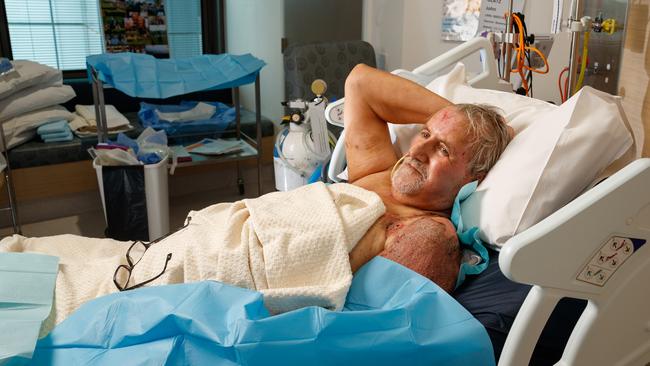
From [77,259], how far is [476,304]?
98cm

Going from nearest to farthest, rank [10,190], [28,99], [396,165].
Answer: [396,165]
[10,190]
[28,99]

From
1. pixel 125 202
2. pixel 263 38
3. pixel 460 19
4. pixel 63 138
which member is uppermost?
pixel 460 19

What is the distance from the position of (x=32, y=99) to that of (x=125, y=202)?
93 centimetres

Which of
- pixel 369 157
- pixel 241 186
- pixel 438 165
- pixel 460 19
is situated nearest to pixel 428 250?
pixel 438 165

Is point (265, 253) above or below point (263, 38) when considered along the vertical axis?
below

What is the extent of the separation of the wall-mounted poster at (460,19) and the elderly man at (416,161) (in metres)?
1.32

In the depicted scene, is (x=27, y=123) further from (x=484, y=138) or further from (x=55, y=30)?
(x=484, y=138)

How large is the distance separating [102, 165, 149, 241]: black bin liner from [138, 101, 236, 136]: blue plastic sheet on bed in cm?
73

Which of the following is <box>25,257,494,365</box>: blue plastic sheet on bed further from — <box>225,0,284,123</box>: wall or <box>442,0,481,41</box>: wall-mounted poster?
<box>225,0,284,123</box>: wall

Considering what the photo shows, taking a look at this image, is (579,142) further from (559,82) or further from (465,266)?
(559,82)

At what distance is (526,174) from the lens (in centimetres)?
124

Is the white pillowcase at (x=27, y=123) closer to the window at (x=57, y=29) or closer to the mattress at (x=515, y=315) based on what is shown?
the window at (x=57, y=29)

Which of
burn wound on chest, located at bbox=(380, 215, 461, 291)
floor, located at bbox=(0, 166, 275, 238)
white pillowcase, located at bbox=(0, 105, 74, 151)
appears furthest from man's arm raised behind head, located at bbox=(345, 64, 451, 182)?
white pillowcase, located at bbox=(0, 105, 74, 151)

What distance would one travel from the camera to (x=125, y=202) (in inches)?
103
